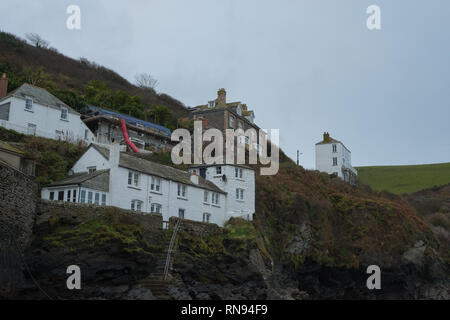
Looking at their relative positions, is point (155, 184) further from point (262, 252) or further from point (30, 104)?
point (30, 104)

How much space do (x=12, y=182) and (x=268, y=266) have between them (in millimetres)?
21797

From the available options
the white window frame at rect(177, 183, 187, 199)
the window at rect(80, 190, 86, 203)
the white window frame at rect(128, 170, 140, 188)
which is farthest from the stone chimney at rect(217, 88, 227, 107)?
the window at rect(80, 190, 86, 203)

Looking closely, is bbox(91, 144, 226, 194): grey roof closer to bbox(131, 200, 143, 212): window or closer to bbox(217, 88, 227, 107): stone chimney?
bbox(131, 200, 143, 212): window

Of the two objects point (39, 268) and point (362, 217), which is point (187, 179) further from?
point (362, 217)

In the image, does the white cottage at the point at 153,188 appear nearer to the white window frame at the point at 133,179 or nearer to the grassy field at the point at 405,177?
the white window frame at the point at 133,179

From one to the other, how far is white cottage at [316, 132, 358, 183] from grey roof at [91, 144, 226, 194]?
1308 inches

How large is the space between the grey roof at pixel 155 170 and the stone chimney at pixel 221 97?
24.2 metres

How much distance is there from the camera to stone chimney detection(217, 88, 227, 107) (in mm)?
65731

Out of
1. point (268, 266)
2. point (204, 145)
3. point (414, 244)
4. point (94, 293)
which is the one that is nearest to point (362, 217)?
point (414, 244)

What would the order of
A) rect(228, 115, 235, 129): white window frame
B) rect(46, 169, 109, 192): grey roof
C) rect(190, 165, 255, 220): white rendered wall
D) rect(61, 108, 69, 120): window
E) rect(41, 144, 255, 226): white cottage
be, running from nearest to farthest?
rect(46, 169, 109, 192): grey roof → rect(41, 144, 255, 226): white cottage → rect(190, 165, 255, 220): white rendered wall → rect(61, 108, 69, 120): window → rect(228, 115, 235, 129): white window frame

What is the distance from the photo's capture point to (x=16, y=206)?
25.0m

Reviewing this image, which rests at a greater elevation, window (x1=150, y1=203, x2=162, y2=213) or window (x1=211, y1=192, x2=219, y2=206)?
window (x1=211, y1=192, x2=219, y2=206)

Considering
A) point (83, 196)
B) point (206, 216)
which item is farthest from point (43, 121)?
point (206, 216)
